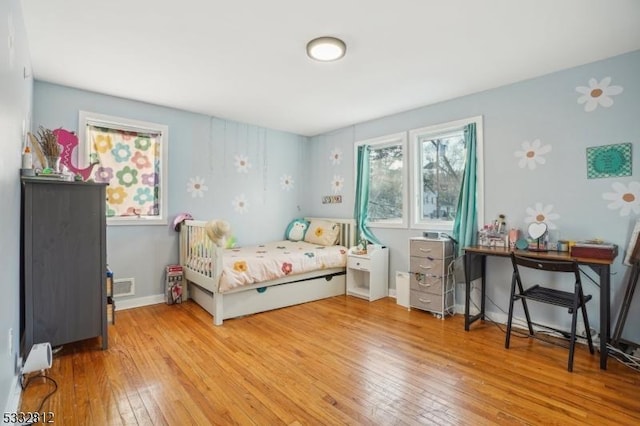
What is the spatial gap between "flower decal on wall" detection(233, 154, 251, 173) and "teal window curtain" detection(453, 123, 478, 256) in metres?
2.88

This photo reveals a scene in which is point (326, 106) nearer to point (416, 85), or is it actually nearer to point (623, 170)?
point (416, 85)

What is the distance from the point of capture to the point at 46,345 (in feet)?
6.75

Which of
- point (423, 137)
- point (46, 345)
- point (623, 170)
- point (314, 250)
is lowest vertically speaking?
point (46, 345)

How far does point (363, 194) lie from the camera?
426 cm

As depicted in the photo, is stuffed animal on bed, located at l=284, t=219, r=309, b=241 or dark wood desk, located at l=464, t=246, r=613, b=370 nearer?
dark wood desk, located at l=464, t=246, r=613, b=370

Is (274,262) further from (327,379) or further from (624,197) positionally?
(624,197)

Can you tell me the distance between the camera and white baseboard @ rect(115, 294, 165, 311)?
342 cm

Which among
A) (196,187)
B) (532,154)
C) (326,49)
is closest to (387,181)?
(532,154)

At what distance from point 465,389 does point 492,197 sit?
1.97 m

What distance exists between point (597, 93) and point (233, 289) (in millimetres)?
3675

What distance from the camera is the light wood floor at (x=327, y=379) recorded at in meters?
1.69

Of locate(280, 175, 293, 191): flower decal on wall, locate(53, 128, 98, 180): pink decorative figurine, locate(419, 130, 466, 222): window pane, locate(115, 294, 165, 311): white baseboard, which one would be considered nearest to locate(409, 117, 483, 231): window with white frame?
locate(419, 130, 466, 222): window pane

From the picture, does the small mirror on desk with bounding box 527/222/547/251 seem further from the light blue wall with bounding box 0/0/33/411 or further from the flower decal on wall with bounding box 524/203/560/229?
the light blue wall with bounding box 0/0/33/411

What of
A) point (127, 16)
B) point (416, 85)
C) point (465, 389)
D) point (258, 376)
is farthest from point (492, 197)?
point (127, 16)
